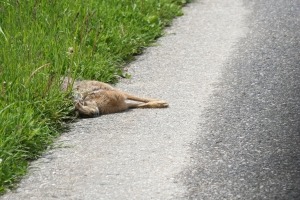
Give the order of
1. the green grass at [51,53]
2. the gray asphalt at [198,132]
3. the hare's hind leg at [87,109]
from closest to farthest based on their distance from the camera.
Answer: the gray asphalt at [198,132]
the green grass at [51,53]
the hare's hind leg at [87,109]

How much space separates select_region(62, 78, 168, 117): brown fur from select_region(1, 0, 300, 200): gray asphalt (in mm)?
89

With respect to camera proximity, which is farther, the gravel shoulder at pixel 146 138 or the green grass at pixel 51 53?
the green grass at pixel 51 53

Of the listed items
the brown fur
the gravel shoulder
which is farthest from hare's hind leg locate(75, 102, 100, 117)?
the gravel shoulder

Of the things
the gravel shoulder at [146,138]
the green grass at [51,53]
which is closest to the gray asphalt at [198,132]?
the gravel shoulder at [146,138]

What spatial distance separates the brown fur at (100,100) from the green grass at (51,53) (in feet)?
0.33

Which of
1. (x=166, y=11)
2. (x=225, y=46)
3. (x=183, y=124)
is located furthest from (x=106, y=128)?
(x=166, y=11)

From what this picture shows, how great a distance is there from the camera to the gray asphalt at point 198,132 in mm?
5637

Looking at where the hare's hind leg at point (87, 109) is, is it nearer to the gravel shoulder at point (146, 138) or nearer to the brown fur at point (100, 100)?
the brown fur at point (100, 100)

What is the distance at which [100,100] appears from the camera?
7016mm

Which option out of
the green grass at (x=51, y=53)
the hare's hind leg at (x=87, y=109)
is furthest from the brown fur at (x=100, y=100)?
the green grass at (x=51, y=53)

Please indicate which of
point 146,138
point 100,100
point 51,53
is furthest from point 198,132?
point 51,53

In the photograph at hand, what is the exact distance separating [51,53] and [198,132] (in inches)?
60.0

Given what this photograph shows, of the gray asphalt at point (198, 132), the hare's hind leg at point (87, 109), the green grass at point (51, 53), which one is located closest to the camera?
the gray asphalt at point (198, 132)

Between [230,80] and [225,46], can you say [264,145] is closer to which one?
[230,80]
